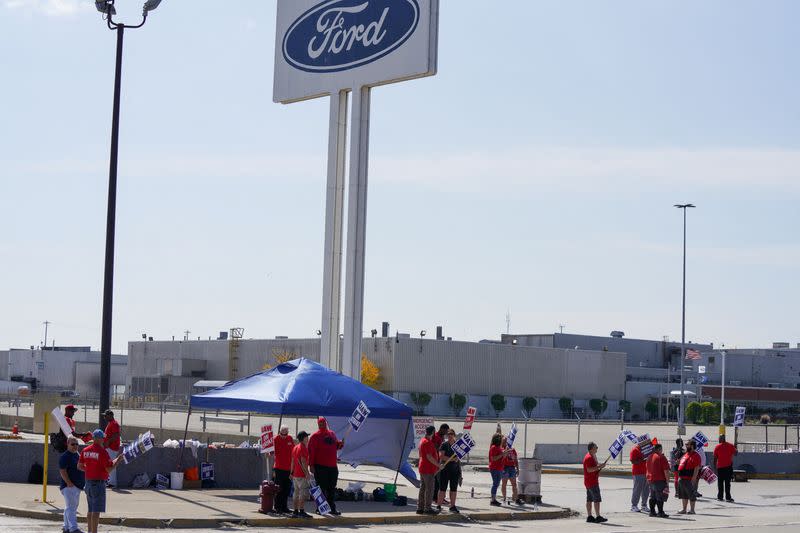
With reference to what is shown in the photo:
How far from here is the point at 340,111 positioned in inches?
1207

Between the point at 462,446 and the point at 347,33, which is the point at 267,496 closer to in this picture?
the point at 462,446

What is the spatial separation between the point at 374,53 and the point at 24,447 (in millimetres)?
12971

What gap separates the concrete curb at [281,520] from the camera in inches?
721

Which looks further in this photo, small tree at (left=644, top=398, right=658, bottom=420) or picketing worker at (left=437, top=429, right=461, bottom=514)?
small tree at (left=644, top=398, right=658, bottom=420)

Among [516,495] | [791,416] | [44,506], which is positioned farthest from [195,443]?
[791,416]

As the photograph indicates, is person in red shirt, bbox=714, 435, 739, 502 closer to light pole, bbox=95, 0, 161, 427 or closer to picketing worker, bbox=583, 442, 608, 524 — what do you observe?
picketing worker, bbox=583, 442, 608, 524

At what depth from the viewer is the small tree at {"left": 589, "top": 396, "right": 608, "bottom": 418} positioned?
94.2 meters

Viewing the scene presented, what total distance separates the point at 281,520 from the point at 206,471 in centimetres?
554

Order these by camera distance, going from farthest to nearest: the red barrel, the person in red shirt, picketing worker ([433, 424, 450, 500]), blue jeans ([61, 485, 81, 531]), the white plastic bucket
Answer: the person in red shirt
the white plastic bucket
picketing worker ([433, 424, 450, 500])
the red barrel
blue jeans ([61, 485, 81, 531])

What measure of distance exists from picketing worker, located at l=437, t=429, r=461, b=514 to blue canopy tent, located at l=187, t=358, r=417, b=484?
1880 mm

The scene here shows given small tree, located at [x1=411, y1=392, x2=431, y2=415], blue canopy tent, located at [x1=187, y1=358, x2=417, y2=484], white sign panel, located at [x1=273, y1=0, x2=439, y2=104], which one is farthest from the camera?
small tree, located at [x1=411, y1=392, x2=431, y2=415]

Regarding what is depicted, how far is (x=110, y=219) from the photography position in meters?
24.7

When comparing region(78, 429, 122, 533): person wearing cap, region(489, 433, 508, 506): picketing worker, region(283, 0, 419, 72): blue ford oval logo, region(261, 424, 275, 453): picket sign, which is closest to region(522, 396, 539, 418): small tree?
region(283, 0, 419, 72): blue ford oval logo

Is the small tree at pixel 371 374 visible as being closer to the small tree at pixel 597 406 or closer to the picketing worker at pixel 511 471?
the small tree at pixel 597 406
